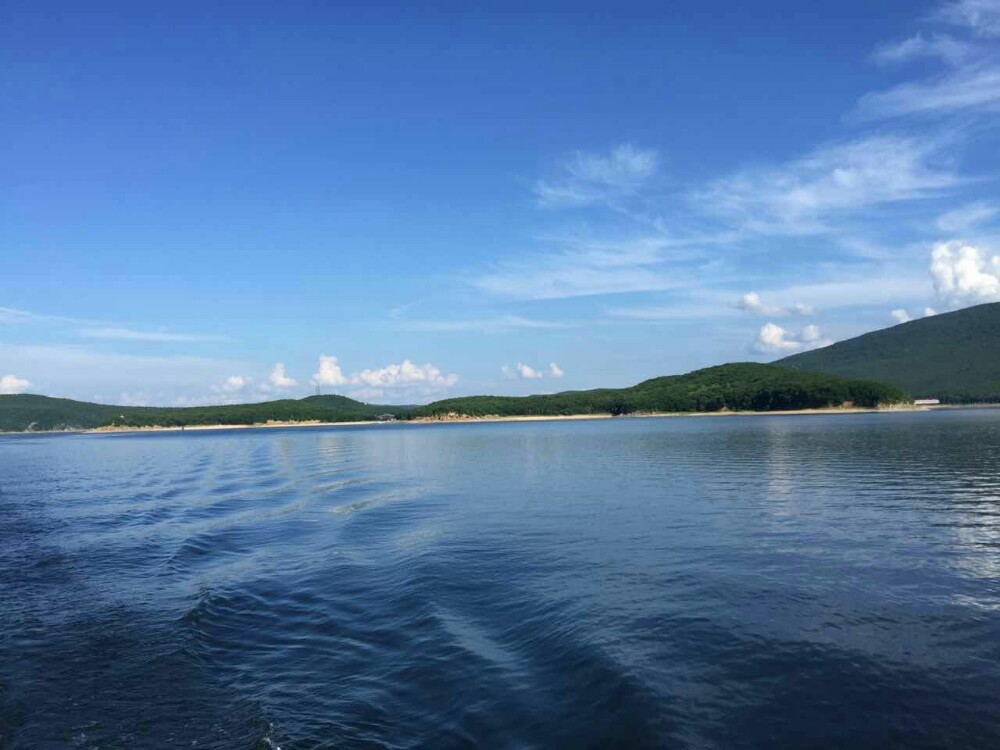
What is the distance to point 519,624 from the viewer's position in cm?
1434

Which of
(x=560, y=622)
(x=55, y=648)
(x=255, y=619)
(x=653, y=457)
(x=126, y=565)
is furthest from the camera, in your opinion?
(x=653, y=457)

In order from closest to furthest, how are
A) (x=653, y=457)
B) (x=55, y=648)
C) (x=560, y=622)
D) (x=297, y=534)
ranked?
1. (x=55, y=648)
2. (x=560, y=622)
3. (x=297, y=534)
4. (x=653, y=457)

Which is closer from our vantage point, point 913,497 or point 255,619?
point 255,619

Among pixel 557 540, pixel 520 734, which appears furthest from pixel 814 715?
pixel 557 540

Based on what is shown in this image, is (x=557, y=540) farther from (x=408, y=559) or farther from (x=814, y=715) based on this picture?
(x=814, y=715)

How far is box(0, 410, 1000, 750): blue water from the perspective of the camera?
9.81 metres

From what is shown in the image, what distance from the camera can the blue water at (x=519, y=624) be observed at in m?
9.81

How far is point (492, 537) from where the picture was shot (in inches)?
949

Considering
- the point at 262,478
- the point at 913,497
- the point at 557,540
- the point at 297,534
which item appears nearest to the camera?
the point at 557,540

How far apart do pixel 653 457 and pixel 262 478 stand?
1265 inches

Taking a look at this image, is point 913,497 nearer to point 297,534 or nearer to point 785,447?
point 297,534

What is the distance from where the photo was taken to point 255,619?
15492mm

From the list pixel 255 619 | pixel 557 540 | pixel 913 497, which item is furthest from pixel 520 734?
pixel 913 497

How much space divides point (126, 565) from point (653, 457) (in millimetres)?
43320
